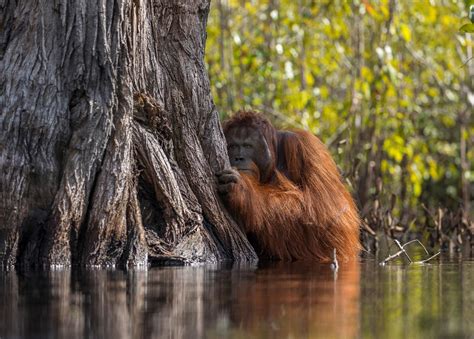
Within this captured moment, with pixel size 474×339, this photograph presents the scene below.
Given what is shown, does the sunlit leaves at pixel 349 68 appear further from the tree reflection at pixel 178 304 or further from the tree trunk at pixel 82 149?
the tree reflection at pixel 178 304

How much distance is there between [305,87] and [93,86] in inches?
280

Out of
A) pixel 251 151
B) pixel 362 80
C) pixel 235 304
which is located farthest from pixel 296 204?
pixel 362 80

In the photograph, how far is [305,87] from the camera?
13.0 m

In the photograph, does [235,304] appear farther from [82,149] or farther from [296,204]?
[296,204]

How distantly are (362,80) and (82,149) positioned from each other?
6.42 m

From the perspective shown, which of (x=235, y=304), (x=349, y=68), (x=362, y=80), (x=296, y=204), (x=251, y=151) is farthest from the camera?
(x=349, y=68)

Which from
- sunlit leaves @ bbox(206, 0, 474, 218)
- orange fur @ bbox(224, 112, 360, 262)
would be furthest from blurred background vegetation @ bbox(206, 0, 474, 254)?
orange fur @ bbox(224, 112, 360, 262)

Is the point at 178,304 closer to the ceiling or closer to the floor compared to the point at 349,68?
closer to the floor

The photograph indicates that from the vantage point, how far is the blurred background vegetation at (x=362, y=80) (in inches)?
457

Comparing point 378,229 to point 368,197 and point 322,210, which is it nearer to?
point 368,197

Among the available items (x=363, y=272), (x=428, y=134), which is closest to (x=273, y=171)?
(x=363, y=272)

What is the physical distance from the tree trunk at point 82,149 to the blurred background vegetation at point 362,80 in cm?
415

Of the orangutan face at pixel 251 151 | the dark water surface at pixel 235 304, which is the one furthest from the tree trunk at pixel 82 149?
the orangutan face at pixel 251 151

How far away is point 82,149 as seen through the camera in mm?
6000
